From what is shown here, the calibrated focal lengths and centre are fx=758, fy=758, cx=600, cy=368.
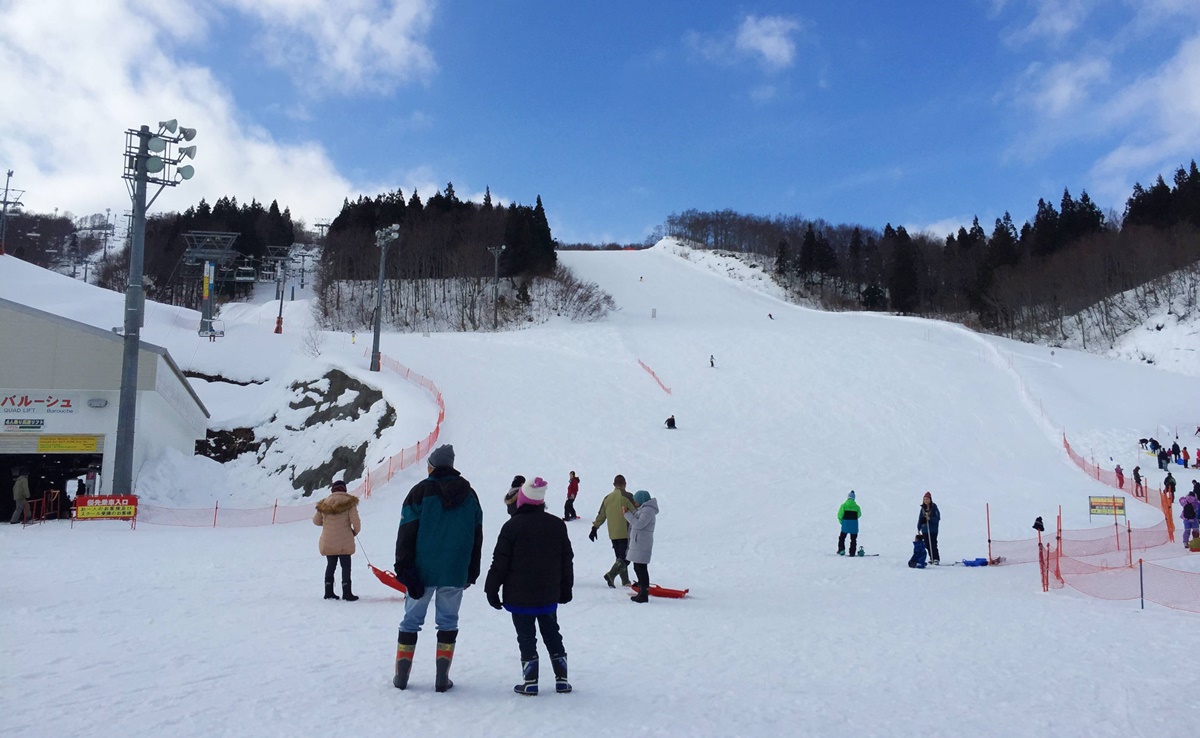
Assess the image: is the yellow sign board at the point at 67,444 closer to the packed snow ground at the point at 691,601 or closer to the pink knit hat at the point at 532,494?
the packed snow ground at the point at 691,601

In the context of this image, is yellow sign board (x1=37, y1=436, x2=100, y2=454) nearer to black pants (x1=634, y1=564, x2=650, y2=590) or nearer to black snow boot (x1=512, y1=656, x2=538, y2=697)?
black pants (x1=634, y1=564, x2=650, y2=590)

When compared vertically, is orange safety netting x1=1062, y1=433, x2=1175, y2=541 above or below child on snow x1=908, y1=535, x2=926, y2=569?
above

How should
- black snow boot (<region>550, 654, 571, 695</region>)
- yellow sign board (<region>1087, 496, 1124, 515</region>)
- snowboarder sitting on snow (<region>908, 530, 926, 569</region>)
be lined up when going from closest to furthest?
black snow boot (<region>550, 654, 571, 695</region>) < snowboarder sitting on snow (<region>908, 530, 926, 569</region>) < yellow sign board (<region>1087, 496, 1124, 515</region>)

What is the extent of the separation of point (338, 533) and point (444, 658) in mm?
4695

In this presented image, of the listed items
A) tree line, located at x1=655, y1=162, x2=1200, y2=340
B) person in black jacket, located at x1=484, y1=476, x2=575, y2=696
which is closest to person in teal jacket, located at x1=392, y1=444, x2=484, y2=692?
person in black jacket, located at x1=484, y1=476, x2=575, y2=696

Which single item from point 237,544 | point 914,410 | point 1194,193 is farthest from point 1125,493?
point 1194,193

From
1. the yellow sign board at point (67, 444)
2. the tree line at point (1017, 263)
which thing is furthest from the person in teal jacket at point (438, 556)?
the tree line at point (1017, 263)

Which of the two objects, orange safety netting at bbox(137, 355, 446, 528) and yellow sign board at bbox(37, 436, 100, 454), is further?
yellow sign board at bbox(37, 436, 100, 454)

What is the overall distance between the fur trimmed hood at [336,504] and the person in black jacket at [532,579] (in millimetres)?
4759

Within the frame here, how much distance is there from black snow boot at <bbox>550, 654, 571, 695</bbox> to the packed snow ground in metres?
0.09

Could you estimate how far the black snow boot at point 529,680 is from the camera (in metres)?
4.90

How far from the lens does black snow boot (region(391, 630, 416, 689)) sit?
4918 mm

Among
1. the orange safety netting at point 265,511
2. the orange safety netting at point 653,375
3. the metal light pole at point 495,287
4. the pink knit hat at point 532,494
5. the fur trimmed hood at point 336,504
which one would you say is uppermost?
the metal light pole at point 495,287

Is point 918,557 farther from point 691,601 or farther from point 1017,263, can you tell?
point 1017,263
